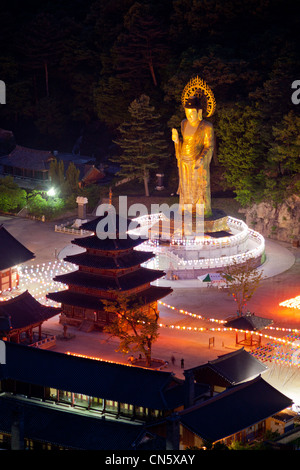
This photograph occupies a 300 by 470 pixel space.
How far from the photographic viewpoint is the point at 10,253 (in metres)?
66.2

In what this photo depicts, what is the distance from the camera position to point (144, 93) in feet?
306

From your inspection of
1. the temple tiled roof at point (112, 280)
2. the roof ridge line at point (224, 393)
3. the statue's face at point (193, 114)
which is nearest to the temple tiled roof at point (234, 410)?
the roof ridge line at point (224, 393)

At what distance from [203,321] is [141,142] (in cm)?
3033

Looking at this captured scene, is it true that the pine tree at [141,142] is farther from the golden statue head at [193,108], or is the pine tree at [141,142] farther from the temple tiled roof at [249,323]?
the temple tiled roof at [249,323]

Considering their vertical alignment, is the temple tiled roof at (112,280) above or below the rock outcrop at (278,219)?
below

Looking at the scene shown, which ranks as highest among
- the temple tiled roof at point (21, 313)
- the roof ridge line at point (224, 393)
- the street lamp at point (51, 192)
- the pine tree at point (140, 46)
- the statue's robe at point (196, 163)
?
the pine tree at point (140, 46)

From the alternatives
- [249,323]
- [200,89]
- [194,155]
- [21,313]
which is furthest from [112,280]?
[200,89]

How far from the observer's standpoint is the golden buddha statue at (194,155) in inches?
2872

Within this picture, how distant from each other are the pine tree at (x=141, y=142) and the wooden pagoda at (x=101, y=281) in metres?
27.4

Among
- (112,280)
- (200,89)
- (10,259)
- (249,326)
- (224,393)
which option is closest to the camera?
(224,393)

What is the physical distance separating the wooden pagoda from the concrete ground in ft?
3.86

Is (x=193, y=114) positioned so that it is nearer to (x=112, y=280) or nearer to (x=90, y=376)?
(x=112, y=280)

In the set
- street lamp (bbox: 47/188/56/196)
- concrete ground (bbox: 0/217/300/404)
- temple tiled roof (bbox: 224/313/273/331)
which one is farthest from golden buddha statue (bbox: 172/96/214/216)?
temple tiled roof (bbox: 224/313/273/331)
